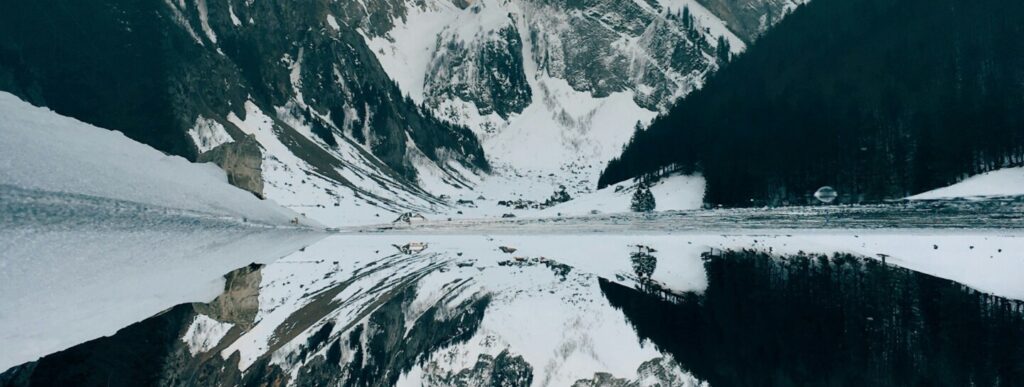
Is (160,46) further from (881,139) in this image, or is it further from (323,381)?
(881,139)

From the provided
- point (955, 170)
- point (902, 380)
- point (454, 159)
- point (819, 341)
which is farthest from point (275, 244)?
point (454, 159)

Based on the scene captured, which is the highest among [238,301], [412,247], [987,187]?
[987,187]

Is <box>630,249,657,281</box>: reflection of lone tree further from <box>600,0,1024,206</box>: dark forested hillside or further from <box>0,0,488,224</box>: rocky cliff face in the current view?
<box>0,0,488,224</box>: rocky cliff face

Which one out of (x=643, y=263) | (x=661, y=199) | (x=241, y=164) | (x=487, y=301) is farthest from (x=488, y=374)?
(x=661, y=199)

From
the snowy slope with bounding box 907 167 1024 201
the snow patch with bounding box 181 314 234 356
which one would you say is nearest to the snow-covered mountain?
the snow patch with bounding box 181 314 234 356

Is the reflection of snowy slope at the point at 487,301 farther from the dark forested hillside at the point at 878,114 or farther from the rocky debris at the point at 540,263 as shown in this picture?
the dark forested hillside at the point at 878,114

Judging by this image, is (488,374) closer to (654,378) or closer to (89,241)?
(654,378)
